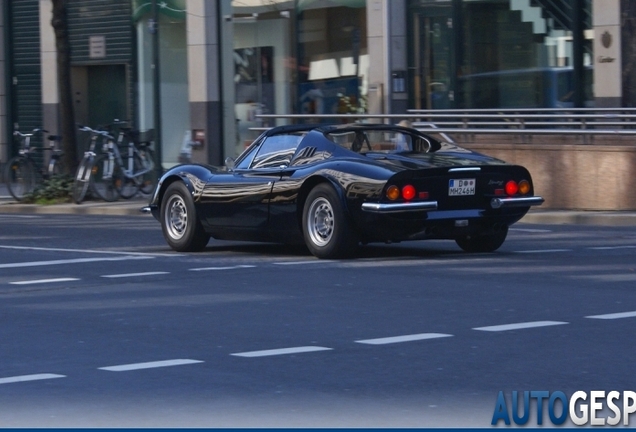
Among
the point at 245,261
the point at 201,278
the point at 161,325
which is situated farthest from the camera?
the point at 245,261

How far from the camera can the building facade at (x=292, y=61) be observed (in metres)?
23.6

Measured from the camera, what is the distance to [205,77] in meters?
27.5

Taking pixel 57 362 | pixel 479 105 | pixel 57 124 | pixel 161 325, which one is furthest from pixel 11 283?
pixel 57 124

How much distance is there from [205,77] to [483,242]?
14.8 m

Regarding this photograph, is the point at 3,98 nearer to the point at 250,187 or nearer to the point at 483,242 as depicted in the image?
the point at 250,187

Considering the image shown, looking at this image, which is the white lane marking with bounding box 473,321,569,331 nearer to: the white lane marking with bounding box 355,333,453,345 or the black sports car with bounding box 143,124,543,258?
the white lane marking with bounding box 355,333,453,345

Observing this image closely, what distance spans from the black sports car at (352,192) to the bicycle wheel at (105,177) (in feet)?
30.8

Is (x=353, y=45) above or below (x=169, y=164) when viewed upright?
above

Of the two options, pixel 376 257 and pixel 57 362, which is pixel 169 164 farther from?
pixel 57 362

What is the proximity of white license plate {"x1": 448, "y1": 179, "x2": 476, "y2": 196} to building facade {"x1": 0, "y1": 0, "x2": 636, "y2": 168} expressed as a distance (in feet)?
29.0

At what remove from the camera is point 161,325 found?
9.08 metres

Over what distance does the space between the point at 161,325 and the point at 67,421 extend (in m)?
2.99

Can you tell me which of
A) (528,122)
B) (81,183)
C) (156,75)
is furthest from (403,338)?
(156,75)

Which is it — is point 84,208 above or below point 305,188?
below
